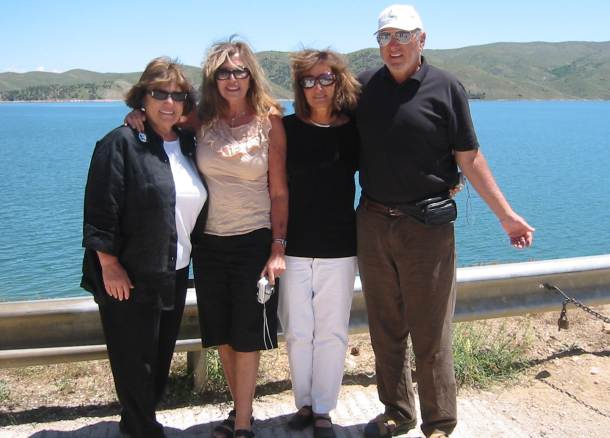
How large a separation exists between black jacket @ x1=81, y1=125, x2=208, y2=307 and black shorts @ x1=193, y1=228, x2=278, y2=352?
0.78 feet

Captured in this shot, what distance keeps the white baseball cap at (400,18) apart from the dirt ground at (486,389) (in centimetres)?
224

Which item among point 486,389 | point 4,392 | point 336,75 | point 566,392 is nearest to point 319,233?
point 336,75

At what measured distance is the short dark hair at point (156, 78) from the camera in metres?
3.33

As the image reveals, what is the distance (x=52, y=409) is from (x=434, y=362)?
2.20 metres

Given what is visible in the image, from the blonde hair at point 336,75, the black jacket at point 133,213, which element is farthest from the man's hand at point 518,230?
the black jacket at point 133,213

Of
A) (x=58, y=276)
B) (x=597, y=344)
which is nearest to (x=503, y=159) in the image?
(x=58, y=276)

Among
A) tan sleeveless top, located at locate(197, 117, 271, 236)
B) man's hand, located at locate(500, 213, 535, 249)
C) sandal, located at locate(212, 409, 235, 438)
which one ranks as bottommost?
sandal, located at locate(212, 409, 235, 438)

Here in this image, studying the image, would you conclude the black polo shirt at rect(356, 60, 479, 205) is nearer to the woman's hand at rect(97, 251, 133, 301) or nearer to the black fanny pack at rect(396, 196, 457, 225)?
the black fanny pack at rect(396, 196, 457, 225)

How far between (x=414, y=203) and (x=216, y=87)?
3.92 feet

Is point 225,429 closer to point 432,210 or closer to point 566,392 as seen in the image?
point 432,210

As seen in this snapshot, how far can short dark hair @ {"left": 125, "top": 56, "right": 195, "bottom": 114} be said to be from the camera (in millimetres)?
3326

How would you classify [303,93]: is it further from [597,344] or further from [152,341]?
[597,344]

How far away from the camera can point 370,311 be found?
12.2 ft

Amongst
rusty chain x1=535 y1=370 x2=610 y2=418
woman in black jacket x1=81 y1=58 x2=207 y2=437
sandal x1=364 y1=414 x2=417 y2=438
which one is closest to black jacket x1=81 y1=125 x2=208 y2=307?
woman in black jacket x1=81 y1=58 x2=207 y2=437
